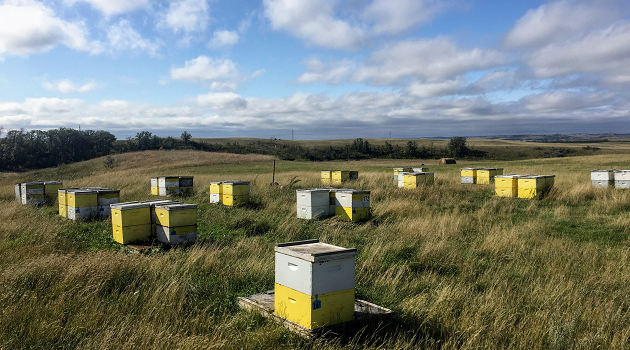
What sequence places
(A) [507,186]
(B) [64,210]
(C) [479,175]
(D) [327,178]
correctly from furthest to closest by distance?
1. (D) [327,178]
2. (C) [479,175]
3. (A) [507,186]
4. (B) [64,210]

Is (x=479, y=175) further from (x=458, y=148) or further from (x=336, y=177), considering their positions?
(x=458, y=148)

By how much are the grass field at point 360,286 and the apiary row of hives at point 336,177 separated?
34.4ft

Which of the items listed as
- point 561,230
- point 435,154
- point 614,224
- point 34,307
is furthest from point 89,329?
point 435,154

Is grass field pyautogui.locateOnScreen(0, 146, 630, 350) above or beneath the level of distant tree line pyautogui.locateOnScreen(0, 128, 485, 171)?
beneath

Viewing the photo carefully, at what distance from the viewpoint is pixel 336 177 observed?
22.3 meters

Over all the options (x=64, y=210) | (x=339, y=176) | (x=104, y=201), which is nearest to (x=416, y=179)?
(x=339, y=176)

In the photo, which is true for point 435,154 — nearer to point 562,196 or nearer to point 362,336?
point 562,196

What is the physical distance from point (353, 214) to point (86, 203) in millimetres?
8147

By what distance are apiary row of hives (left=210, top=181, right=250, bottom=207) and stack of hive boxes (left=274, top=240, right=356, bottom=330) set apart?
36.0 feet

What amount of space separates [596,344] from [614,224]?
8344 mm

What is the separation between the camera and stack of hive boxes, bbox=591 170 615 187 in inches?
697

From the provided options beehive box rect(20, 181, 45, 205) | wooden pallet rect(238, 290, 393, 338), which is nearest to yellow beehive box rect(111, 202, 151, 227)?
wooden pallet rect(238, 290, 393, 338)

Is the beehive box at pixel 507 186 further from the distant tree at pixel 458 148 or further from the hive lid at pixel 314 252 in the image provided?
the distant tree at pixel 458 148

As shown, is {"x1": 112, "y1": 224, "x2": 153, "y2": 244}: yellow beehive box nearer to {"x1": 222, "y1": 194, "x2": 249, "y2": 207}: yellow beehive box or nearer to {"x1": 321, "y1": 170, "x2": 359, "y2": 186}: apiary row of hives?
{"x1": 222, "y1": 194, "x2": 249, "y2": 207}: yellow beehive box
